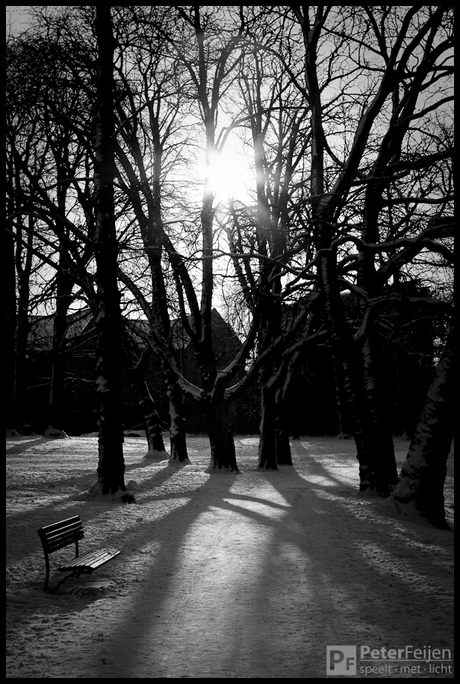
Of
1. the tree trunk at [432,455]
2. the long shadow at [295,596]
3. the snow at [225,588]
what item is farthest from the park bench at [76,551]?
the tree trunk at [432,455]

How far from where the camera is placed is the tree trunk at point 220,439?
15756mm

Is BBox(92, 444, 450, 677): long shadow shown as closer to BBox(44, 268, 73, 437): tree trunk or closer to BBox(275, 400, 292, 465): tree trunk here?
BBox(275, 400, 292, 465): tree trunk

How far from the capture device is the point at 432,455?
8.80m

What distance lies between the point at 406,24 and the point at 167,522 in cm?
938

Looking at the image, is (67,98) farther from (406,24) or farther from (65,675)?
(65,675)

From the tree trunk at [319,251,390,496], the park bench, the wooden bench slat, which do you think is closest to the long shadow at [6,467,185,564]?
the park bench

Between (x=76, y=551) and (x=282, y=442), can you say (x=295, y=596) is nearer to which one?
(x=76, y=551)

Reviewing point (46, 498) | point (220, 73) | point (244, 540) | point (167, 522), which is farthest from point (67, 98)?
point (244, 540)

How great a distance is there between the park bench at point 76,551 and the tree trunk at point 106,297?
13.7ft

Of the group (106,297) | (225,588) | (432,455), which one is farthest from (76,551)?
(106,297)

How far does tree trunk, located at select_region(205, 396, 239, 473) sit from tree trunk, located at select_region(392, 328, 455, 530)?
7038mm

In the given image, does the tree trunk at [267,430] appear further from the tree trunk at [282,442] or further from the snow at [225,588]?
the snow at [225,588]

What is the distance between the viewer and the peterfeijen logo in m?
4.26

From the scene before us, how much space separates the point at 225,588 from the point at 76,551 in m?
1.89
